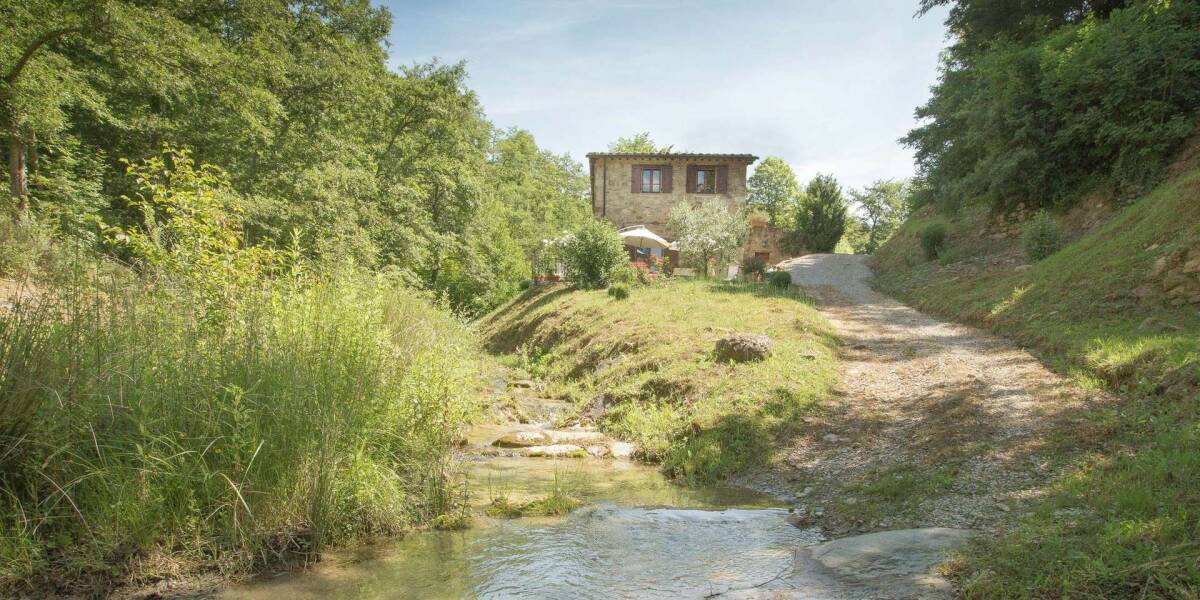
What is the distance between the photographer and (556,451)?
10.4 meters

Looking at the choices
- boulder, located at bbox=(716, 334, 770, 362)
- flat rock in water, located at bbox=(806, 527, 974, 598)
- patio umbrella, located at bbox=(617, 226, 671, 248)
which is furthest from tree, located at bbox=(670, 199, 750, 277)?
flat rock in water, located at bbox=(806, 527, 974, 598)

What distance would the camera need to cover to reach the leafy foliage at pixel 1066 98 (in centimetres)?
1566

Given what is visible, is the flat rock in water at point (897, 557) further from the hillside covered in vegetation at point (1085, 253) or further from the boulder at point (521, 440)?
the boulder at point (521, 440)

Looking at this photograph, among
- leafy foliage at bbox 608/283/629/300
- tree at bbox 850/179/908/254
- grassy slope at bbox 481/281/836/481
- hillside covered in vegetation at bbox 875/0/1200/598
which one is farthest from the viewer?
tree at bbox 850/179/908/254

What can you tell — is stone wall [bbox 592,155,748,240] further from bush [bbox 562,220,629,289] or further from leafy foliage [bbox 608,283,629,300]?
leafy foliage [bbox 608,283,629,300]

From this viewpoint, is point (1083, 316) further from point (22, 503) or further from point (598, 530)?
point (22, 503)

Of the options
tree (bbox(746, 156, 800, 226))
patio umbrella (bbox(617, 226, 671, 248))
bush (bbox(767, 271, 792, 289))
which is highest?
tree (bbox(746, 156, 800, 226))

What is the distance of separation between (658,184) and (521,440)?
1205 inches

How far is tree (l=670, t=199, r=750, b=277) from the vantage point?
28.2m

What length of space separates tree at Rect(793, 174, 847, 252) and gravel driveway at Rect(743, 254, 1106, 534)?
98.2ft

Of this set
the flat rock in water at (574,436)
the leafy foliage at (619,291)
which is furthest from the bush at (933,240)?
→ the flat rock in water at (574,436)

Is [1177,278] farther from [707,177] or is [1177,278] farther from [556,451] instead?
[707,177]

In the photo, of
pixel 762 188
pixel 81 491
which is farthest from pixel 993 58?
pixel 762 188

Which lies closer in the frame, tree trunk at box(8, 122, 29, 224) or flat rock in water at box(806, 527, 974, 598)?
flat rock in water at box(806, 527, 974, 598)
